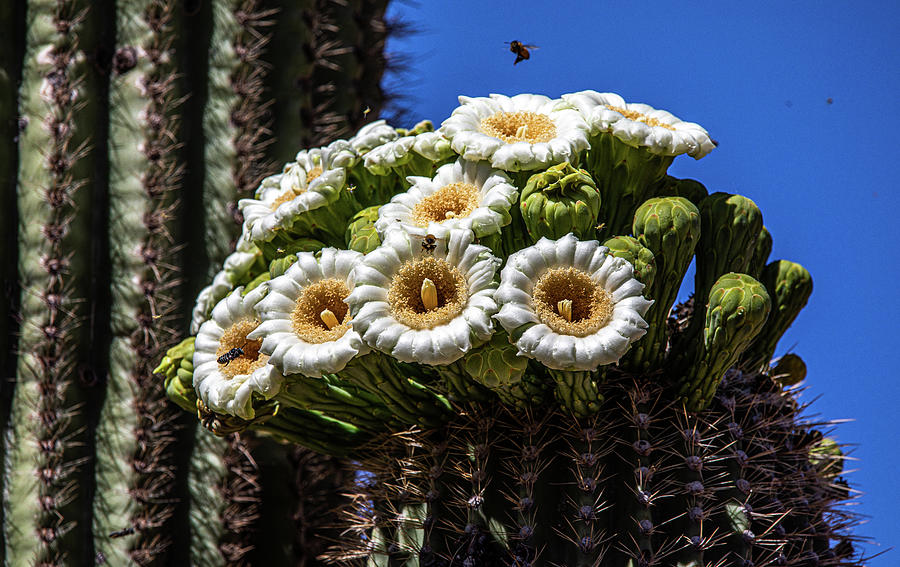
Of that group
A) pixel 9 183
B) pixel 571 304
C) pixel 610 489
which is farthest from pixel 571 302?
pixel 9 183

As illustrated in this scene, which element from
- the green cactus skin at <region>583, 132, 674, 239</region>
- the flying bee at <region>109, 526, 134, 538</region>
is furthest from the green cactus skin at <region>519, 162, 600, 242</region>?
the flying bee at <region>109, 526, 134, 538</region>

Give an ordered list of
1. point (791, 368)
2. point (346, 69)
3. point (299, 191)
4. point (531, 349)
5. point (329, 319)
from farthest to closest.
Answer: point (346, 69)
point (791, 368)
point (299, 191)
point (329, 319)
point (531, 349)

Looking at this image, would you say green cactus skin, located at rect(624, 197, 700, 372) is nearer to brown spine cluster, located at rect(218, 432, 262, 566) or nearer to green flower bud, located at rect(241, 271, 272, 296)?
green flower bud, located at rect(241, 271, 272, 296)

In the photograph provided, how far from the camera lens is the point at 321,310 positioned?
38.6 inches

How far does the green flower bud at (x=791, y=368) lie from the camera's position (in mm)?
1274

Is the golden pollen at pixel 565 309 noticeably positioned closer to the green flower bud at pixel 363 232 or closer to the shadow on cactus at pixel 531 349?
the shadow on cactus at pixel 531 349

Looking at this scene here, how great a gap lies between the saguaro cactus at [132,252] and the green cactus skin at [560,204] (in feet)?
2.27

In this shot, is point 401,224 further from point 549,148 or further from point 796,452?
point 796,452

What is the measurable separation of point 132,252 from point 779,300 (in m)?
1.01

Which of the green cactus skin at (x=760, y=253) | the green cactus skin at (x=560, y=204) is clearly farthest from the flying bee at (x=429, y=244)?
the green cactus skin at (x=760, y=253)

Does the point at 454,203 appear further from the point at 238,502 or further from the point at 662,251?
the point at 238,502

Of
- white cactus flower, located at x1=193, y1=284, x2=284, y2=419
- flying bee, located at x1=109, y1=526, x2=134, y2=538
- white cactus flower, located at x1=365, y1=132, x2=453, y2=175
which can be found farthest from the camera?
flying bee, located at x1=109, y1=526, x2=134, y2=538

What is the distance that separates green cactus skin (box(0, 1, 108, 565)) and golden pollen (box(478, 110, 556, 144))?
2.56ft

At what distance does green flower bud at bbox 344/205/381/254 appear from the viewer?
38.9 inches
